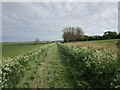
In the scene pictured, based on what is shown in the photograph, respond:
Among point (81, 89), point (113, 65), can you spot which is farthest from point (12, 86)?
point (113, 65)

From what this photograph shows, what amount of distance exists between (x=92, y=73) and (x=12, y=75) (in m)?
3.88

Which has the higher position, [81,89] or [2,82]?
[2,82]

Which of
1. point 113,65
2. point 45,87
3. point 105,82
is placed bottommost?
point 45,87

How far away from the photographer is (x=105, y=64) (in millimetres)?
5484

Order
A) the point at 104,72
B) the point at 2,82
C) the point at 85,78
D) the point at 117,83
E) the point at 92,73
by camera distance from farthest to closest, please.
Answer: the point at 85,78, the point at 92,73, the point at 104,72, the point at 2,82, the point at 117,83

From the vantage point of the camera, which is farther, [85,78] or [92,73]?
[85,78]

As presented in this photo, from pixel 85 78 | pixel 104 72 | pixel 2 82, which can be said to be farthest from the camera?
pixel 85 78

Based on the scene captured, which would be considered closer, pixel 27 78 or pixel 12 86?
pixel 12 86

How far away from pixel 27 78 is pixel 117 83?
4.54m

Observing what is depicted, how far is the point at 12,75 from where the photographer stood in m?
5.93

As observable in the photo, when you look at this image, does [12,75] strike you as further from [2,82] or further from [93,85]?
[93,85]

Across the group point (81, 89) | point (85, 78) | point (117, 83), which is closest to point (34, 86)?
point (81, 89)

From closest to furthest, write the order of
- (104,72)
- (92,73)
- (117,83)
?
(117,83)
(104,72)
(92,73)

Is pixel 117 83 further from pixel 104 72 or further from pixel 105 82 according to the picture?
pixel 104 72
